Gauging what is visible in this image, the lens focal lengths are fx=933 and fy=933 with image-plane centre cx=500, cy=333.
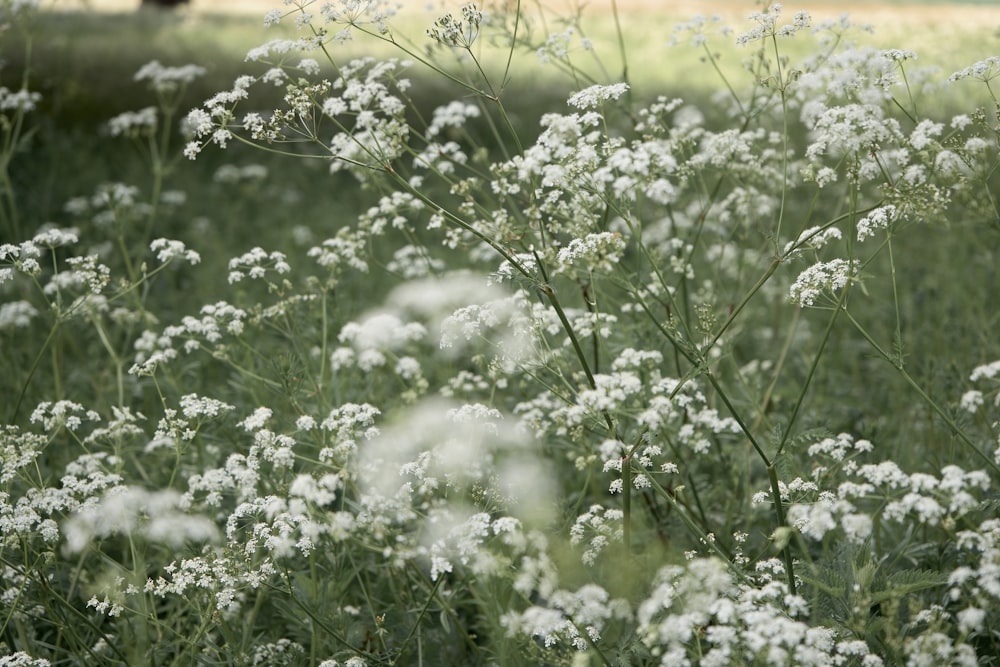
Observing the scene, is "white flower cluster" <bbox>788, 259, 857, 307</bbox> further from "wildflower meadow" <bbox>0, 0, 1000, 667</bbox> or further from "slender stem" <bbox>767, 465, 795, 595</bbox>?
"slender stem" <bbox>767, 465, 795, 595</bbox>

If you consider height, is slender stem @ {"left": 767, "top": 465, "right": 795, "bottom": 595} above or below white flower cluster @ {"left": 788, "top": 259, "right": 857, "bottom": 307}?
below

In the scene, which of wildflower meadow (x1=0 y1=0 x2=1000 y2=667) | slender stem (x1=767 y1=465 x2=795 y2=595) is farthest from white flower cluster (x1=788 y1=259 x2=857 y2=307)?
slender stem (x1=767 y1=465 x2=795 y2=595)

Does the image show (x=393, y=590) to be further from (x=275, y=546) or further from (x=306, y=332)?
(x=306, y=332)

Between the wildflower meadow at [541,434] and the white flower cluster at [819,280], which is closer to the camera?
the wildflower meadow at [541,434]

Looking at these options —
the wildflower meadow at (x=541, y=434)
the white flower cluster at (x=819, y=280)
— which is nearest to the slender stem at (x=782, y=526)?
the wildflower meadow at (x=541, y=434)

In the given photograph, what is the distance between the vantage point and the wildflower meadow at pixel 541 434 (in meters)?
2.86

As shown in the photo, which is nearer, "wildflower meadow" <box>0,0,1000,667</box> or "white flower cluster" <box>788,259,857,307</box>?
"wildflower meadow" <box>0,0,1000,667</box>

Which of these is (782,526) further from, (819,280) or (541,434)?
(541,434)

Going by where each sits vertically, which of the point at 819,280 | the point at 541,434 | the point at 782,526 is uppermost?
the point at 819,280

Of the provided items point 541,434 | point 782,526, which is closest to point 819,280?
point 782,526

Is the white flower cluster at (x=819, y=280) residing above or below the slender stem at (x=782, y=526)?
above

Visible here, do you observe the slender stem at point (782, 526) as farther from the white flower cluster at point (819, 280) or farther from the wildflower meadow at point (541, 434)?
the white flower cluster at point (819, 280)

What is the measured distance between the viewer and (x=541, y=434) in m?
3.43

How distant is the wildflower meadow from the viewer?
2.86 meters
